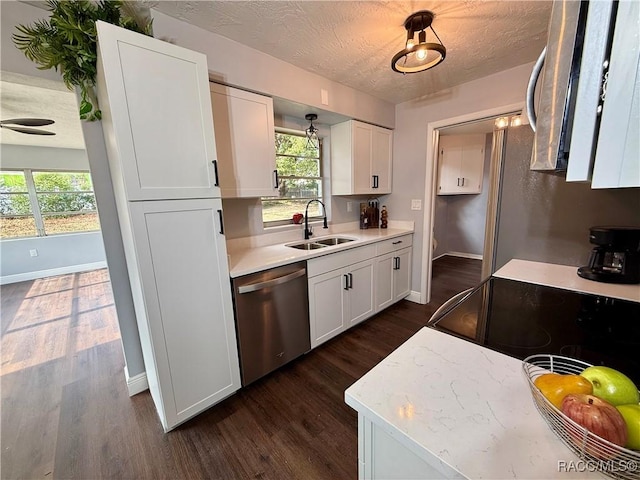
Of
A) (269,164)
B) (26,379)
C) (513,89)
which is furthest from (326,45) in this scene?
(26,379)

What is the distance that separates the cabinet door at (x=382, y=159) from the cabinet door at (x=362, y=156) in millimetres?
89

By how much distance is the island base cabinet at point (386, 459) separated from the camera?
1.69 feet

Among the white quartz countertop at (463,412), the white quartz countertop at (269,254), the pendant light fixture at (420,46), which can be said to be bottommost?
the white quartz countertop at (463,412)

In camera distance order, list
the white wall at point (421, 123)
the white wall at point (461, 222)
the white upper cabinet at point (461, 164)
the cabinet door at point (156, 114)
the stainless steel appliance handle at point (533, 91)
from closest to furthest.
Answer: the stainless steel appliance handle at point (533, 91) < the cabinet door at point (156, 114) < the white wall at point (421, 123) < the white upper cabinet at point (461, 164) < the white wall at point (461, 222)

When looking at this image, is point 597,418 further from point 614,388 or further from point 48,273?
point 48,273

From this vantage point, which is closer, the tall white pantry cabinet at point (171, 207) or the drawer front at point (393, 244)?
the tall white pantry cabinet at point (171, 207)

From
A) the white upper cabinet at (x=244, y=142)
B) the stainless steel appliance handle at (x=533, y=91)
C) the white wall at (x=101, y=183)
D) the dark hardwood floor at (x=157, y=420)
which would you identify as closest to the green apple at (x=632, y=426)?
the stainless steel appliance handle at (x=533, y=91)

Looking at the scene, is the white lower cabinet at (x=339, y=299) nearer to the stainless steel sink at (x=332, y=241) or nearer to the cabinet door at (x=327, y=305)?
the cabinet door at (x=327, y=305)

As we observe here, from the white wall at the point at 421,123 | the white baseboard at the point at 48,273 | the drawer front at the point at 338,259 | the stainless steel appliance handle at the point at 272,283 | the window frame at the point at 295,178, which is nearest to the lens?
the stainless steel appliance handle at the point at 272,283

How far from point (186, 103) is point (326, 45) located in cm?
114

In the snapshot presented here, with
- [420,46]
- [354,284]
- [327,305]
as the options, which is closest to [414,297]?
[354,284]

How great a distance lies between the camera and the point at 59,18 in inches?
45.2

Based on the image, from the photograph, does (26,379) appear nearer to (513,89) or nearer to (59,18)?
(59,18)

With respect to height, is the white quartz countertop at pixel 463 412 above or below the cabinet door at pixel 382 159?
below
